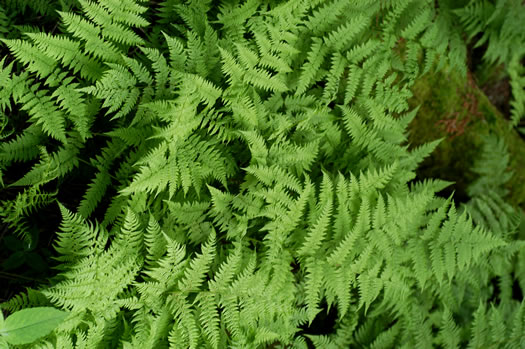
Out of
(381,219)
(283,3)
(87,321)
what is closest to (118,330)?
(87,321)

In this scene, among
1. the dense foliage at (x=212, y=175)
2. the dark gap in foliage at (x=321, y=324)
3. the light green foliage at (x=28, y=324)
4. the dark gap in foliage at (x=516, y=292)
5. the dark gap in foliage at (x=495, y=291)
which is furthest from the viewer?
the dark gap in foliage at (x=516, y=292)

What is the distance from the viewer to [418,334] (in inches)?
149

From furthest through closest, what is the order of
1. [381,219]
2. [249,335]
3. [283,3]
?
[381,219] < [283,3] < [249,335]

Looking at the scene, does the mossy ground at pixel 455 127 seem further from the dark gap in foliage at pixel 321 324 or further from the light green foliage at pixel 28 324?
the light green foliage at pixel 28 324

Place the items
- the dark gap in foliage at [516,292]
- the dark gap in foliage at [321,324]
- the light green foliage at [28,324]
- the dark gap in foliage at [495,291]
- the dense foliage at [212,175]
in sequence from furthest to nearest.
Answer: the dark gap in foliage at [516,292], the dark gap in foliage at [495,291], the dark gap in foliage at [321,324], the dense foliage at [212,175], the light green foliage at [28,324]

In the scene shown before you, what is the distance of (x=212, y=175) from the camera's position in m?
2.90

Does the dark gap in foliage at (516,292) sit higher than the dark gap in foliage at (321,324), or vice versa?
the dark gap in foliage at (516,292)

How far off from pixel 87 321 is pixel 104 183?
87cm

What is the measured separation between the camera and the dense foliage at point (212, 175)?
8.52ft

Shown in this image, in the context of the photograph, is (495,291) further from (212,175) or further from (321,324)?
(212,175)

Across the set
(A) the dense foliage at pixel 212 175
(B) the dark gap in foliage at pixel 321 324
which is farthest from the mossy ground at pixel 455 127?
(B) the dark gap in foliage at pixel 321 324

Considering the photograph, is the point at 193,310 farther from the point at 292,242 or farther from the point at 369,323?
the point at 369,323

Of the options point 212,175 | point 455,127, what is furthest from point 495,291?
point 212,175

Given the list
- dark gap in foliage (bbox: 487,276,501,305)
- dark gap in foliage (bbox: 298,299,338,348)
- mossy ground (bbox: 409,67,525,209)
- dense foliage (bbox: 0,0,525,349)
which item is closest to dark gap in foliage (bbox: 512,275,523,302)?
dark gap in foliage (bbox: 487,276,501,305)
